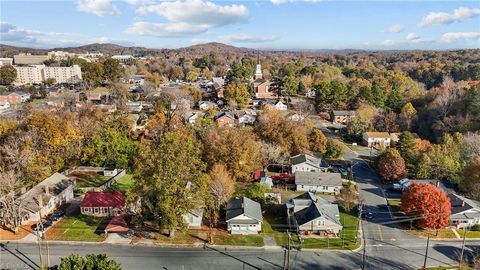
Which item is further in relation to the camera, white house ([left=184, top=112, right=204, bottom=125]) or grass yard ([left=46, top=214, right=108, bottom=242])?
white house ([left=184, top=112, right=204, bottom=125])

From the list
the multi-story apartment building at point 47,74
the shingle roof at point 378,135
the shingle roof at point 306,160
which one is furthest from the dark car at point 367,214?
the multi-story apartment building at point 47,74

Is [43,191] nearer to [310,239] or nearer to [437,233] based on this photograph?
[310,239]

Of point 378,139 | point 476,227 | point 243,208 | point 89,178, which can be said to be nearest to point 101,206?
point 89,178

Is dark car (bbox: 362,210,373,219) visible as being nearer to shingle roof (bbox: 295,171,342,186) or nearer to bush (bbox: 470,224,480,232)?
shingle roof (bbox: 295,171,342,186)

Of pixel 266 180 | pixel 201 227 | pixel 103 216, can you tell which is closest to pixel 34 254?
pixel 103 216

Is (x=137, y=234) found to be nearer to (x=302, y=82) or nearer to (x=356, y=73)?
(x=302, y=82)

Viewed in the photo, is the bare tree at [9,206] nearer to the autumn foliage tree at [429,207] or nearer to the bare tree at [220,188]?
the bare tree at [220,188]

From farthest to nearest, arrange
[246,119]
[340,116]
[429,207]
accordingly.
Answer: [340,116], [246,119], [429,207]

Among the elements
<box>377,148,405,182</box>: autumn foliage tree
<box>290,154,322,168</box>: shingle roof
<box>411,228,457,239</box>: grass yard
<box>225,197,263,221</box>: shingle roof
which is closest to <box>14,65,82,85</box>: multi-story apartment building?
<box>290,154,322,168</box>: shingle roof
